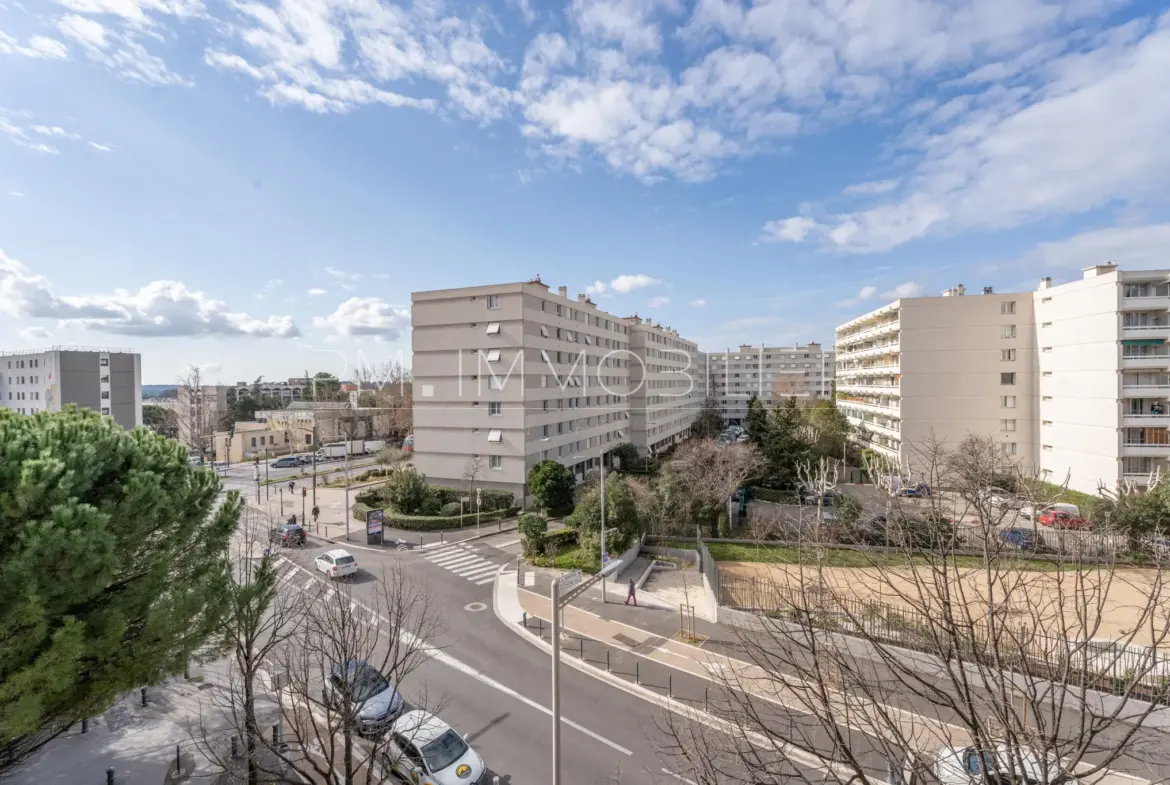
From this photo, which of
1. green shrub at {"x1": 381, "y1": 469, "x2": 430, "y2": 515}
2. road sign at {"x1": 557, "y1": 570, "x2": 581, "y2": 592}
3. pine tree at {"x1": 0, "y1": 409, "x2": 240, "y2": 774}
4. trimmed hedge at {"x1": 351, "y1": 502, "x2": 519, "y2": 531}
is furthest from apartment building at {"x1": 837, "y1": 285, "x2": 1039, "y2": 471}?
pine tree at {"x1": 0, "y1": 409, "x2": 240, "y2": 774}

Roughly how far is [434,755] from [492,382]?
23.4 metres

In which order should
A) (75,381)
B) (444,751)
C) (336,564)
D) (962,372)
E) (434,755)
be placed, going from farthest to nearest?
(75,381) < (962,372) < (336,564) < (444,751) < (434,755)

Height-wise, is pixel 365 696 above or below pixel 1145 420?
below

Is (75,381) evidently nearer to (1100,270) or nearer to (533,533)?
(533,533)

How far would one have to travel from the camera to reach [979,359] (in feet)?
121

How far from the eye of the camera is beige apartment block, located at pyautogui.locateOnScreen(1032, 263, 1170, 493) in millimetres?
28672

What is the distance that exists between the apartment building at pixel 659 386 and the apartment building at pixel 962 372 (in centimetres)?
2050

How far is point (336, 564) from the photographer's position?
20594 mm

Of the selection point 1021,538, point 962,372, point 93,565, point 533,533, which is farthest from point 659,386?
point 93,565

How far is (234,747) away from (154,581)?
4.20 metres

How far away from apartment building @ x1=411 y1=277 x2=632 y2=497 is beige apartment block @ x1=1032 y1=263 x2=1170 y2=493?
1127 inches

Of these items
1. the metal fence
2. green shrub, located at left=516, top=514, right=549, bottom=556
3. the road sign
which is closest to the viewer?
the metal fence

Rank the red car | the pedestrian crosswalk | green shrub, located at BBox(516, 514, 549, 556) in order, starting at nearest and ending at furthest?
the red car → the pedestrian crosswalk → green shrub, located at BBox(516, 514, 549, 556)

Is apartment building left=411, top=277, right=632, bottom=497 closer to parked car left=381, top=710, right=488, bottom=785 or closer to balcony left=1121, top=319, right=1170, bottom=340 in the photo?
parked car left=381, top=710, right=488, bottom=785
